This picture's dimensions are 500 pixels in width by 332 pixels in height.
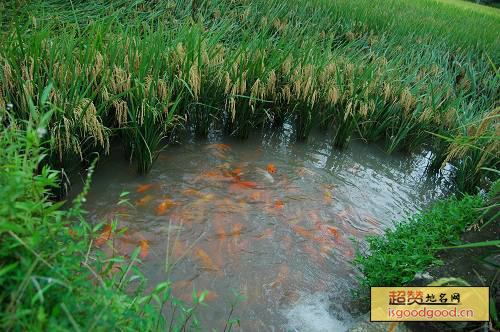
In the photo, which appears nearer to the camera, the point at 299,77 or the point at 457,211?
the point at 457,211

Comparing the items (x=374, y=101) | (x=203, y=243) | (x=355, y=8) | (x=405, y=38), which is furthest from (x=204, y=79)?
(x=355, y=8)

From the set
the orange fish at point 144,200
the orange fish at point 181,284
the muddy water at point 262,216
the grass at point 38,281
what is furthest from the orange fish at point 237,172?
the grass at point 38,281

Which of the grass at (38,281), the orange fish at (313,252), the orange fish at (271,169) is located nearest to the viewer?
the grass at (38,281)

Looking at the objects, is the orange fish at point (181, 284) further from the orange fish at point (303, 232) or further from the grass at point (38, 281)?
the grass at point (38, 281)

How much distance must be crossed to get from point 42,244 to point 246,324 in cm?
139

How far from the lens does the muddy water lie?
2.40 m

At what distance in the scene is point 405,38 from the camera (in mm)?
6367

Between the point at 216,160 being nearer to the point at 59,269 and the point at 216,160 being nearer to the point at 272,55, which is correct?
the point at 272,55

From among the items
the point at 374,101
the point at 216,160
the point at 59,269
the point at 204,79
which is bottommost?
the point at 216,160

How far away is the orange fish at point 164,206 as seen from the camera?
2.93 meters

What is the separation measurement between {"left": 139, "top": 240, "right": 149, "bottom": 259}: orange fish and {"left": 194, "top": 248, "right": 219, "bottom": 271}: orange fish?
1.02 ft

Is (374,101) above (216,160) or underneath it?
above

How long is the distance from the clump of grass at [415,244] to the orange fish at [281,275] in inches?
18.8

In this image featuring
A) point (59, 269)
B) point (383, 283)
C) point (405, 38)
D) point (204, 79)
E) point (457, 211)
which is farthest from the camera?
point (405, 38)
